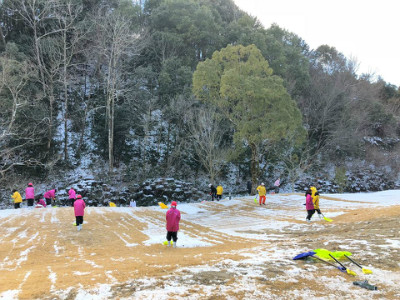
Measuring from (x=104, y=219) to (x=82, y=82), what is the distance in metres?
22.5

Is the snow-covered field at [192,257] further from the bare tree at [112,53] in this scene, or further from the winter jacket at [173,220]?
the bare tree at [112,53]

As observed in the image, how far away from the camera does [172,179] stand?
23734 mm

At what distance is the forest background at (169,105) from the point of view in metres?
17.8

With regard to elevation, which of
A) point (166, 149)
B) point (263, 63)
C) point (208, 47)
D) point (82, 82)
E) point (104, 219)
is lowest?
point (104, 219)

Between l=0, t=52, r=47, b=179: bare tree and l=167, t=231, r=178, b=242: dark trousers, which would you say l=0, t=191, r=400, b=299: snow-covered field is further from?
l=0, t=52, r=47, b=179: bare tree

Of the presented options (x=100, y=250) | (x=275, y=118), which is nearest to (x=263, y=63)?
(x=275, y=118)

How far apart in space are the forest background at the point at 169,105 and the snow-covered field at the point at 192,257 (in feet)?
26.2

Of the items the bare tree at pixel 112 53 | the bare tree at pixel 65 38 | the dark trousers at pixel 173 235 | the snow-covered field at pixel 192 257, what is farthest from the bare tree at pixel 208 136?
the dark trousers at pixel 173 235

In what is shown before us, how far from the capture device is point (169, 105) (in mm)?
25359

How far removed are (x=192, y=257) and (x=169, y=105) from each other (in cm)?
2062

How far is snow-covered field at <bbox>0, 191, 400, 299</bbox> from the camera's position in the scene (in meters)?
3.79

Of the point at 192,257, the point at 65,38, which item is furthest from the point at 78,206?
the point at 65,38

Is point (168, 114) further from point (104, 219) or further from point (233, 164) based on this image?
point (104, 219)

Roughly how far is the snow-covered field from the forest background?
7.98m
